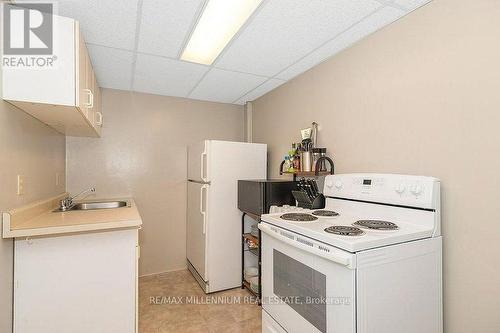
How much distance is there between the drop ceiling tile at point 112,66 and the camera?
2.00m

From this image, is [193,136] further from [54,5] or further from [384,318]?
[384,318]

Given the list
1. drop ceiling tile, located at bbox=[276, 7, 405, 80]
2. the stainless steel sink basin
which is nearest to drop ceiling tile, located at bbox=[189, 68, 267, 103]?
drop ceiling tile, located at bbox=[276, 7, 405, 80]

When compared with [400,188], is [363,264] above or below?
below

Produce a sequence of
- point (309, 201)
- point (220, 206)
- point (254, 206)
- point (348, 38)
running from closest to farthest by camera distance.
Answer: point (348, 38), point (309, 201), point (254, 206), point (220, 206)

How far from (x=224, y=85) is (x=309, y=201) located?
5.22 ft

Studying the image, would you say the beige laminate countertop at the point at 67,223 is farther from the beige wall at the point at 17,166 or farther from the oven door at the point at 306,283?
the oven door at the point at 306,283

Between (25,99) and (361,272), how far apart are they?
73.3 inches

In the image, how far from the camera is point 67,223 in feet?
4.89

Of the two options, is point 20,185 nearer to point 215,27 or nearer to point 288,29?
point 215,27

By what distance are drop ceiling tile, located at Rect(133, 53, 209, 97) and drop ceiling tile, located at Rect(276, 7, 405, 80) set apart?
0.88 m

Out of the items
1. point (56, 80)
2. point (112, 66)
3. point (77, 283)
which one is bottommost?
point (77, 283)

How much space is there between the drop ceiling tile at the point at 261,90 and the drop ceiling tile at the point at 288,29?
0.42 meters

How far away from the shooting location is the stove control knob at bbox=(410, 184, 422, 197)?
1366 millimetres

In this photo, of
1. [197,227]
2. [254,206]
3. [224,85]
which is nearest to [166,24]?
[224,85]
